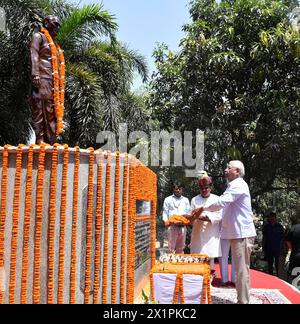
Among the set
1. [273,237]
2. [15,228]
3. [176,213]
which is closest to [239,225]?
[15,228]

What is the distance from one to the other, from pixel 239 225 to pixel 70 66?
291 inches

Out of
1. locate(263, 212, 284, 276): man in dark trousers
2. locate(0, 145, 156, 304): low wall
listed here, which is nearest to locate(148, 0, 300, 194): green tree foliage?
locate(263, 212, 284, 276): man in dark trousers

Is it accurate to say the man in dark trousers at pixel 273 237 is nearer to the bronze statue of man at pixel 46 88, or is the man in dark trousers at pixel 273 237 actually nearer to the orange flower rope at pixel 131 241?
the orange flower rope at pixel 131 241

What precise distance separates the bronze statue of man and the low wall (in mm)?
944

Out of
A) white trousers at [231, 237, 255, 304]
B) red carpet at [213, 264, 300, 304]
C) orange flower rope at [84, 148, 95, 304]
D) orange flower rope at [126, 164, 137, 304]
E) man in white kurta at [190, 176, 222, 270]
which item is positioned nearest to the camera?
orange flower rope at [84, 148, 95, 304]

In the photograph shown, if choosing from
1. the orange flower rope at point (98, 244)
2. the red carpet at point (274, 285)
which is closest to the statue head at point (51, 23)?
the orange flower rope at point (98, 244)

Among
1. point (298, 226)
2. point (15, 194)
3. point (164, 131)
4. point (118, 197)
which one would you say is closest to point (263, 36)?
point (164, 131)

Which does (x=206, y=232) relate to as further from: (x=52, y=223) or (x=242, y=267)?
(x=52, y=223)

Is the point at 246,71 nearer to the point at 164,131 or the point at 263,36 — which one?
the point at 263,36

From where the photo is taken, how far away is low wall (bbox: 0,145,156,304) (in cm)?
375

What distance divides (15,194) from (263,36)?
718cm

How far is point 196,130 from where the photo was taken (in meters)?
10.1

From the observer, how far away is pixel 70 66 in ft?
34.9

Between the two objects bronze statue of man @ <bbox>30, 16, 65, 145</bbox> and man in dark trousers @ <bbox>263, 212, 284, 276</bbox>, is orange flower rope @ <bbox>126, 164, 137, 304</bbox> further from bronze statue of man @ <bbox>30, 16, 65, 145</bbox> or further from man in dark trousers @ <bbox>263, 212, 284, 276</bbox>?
man in dark trousers @ <bbox>263, 212, 284, 276</bbox>
